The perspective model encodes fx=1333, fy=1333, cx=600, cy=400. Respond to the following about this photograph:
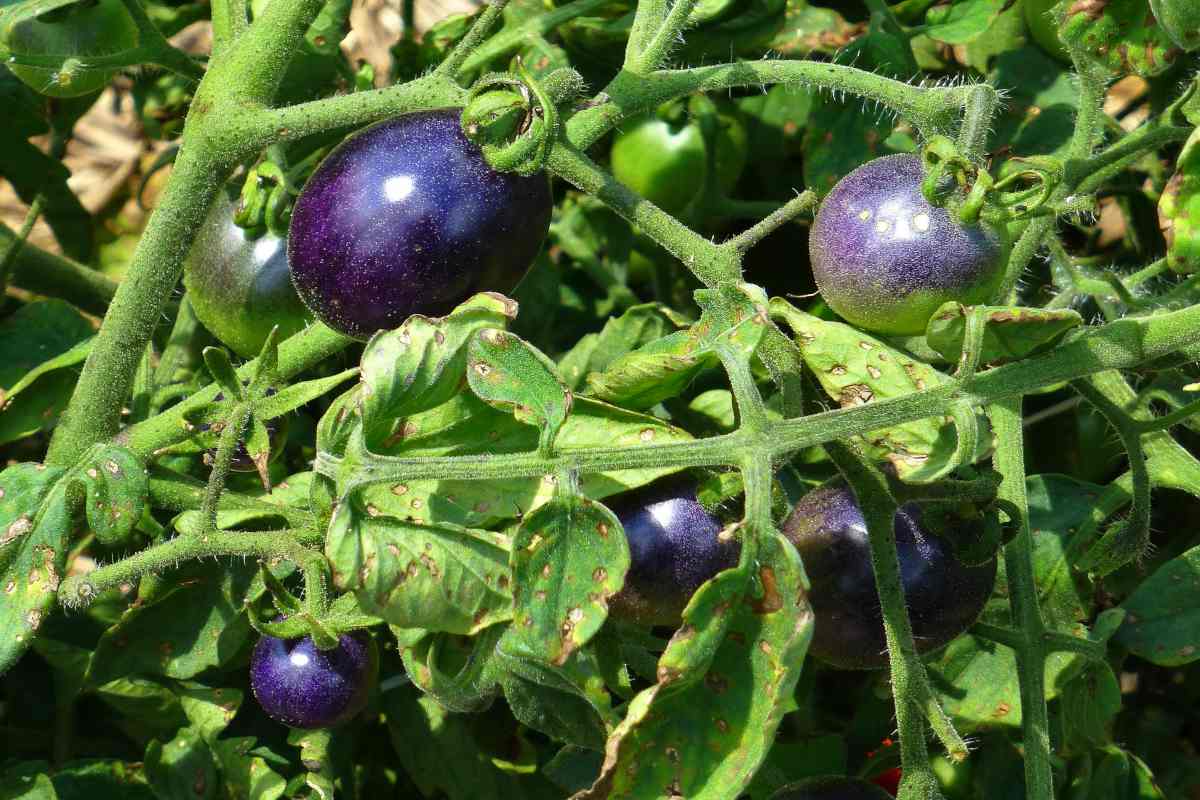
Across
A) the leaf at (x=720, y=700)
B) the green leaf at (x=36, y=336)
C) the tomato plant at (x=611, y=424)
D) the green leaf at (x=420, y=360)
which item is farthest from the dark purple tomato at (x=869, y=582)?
the green leaf at (x=36, y=336)

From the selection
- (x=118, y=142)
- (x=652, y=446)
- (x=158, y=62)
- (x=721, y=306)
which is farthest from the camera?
(x=118, y=142)

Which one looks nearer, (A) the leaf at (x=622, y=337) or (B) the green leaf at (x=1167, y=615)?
(B) the green leaf at (x=1167, y=615)

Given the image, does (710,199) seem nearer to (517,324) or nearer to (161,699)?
(517,324)

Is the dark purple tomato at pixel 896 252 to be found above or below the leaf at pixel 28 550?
above

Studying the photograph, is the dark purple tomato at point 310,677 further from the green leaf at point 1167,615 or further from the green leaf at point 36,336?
the green leaf at point 1167,615

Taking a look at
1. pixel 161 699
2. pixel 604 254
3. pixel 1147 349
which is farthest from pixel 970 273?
pixel 161 699

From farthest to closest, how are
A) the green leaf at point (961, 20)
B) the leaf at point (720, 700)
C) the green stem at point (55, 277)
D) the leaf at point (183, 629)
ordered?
the green stem at point (55, 277)
the green leaf at point (961, 20)
the leaf at point (183, 629)
the leaf at point (720, 700)

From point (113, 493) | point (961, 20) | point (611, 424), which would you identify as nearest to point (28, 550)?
point (113, 493)
